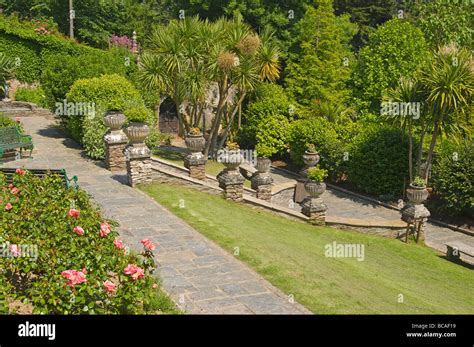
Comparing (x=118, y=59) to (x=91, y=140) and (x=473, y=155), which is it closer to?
(x=91, y=140)

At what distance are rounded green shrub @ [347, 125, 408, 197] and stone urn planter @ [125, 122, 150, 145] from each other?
10646 millimetres

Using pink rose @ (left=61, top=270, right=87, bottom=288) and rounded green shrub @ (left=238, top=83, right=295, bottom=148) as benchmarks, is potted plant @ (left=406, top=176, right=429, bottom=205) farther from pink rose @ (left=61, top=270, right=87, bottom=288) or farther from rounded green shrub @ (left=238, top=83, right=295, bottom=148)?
pink rose @ (left=61, top=270, right=87, bottom=288)

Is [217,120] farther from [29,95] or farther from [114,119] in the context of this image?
[29,95]

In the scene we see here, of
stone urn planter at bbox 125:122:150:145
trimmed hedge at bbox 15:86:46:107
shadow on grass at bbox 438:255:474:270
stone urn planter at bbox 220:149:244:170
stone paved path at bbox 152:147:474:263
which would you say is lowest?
shadow on grass at bbox 438:255:474:270

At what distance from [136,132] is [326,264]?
22.4 ft

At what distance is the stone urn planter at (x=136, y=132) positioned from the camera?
1705 centimetres

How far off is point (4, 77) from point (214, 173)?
555 inches

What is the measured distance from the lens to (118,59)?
2573 centimetres

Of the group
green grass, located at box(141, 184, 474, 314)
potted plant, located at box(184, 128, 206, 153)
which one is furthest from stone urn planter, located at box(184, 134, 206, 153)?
green grass, located at box(141, 184, 474, 314)

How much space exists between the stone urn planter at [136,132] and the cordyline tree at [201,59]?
22.0 ft

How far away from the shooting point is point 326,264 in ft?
44.8

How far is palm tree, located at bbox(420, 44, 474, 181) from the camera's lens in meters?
19.8

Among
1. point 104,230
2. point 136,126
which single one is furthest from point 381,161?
point 104,230

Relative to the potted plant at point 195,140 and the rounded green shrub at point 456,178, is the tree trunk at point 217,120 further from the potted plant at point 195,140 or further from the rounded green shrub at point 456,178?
the rounded green shrub at point 456,178
